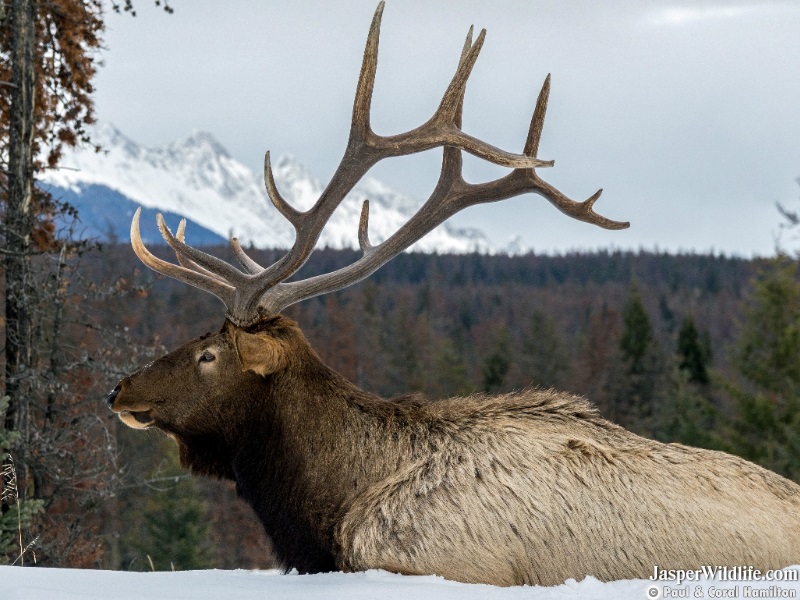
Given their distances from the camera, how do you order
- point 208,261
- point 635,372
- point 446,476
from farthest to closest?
1. point 635,372
2. point 208,261
3. point 446,476

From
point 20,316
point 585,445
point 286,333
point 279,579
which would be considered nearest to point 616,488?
point 585,445

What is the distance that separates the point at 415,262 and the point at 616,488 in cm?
17962

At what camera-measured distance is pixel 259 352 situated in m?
6.75

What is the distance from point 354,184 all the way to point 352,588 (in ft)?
10.6

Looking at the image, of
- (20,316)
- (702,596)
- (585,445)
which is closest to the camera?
(702,596)

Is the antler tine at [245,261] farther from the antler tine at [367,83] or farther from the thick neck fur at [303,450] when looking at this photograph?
the antler tine at [367,83]

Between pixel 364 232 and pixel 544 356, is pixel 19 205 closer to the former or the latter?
pixel 364 232

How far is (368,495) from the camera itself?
20.6 ft

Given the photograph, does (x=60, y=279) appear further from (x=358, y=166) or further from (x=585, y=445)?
(x=585, y=445)

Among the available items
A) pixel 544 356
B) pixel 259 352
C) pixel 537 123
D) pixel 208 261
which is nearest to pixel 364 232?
pixel 208 261

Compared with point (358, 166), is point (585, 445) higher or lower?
lower

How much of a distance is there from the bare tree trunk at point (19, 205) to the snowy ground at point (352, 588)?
28.4 feet

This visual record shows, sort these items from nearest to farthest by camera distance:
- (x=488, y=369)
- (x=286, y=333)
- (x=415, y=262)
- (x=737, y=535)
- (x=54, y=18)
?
(x=737, y=535), (x=286, y=333), (x=54, y=18), (x=488, y=369), (x=415, y=262)

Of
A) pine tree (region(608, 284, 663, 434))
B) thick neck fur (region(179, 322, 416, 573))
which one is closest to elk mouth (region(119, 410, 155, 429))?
thick neck fur (region(179, 322, 416, 573))
